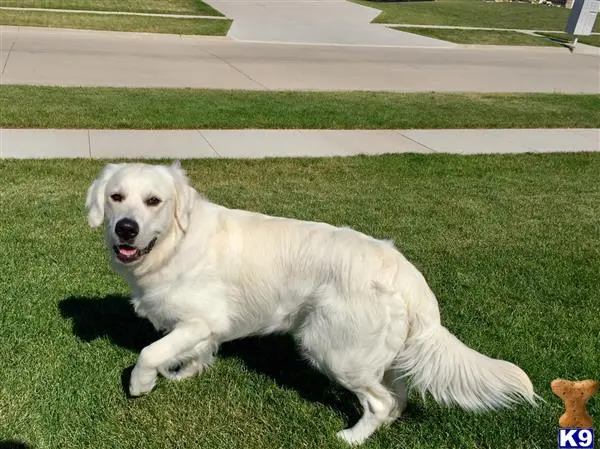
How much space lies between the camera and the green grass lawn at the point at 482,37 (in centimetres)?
2635

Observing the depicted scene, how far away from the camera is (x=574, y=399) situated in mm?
2695

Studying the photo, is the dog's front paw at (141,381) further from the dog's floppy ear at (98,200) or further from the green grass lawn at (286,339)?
the dog's floppy ear at (98,200)

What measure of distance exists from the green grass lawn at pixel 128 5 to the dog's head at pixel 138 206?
84.3 ft

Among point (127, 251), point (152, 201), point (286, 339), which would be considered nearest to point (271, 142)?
point (286, 339)

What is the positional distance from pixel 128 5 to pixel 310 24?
8.33 meters

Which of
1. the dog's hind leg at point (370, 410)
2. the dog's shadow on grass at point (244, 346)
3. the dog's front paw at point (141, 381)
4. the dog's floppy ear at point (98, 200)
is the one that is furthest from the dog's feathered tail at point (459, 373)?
the dog's floppy ear at point (98, 200)

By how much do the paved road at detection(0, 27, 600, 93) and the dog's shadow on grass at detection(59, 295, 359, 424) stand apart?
9465 mm

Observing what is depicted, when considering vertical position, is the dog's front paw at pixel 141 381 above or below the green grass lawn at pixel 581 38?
below

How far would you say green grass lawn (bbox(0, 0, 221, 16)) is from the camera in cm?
2648

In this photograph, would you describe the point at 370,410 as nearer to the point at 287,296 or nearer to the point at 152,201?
the point at 287,296

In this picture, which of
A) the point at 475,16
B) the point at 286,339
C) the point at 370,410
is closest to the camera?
the point at 370,410

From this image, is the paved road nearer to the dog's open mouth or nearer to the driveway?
the driveway

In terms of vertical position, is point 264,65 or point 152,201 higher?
point 152,201

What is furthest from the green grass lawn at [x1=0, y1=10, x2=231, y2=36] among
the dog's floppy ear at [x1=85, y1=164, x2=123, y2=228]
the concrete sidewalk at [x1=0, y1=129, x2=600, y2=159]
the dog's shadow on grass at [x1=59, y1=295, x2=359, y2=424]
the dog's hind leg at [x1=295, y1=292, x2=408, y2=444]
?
the dog's hind leg at [x1=295, y1=292, x2=408, y2=444]
